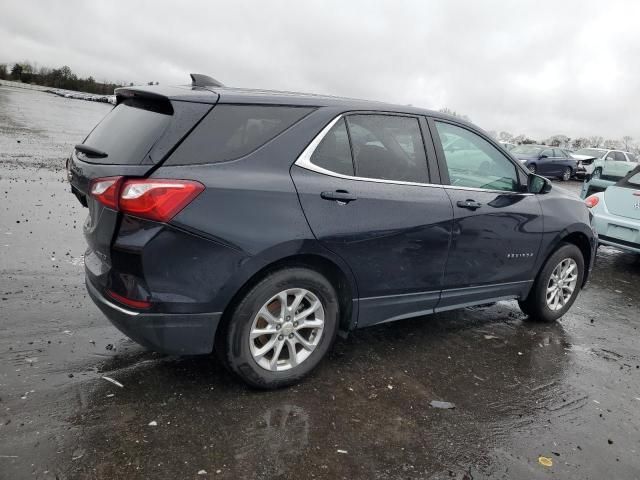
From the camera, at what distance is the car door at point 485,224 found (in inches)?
154

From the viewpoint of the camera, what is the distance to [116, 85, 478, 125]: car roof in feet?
9.98

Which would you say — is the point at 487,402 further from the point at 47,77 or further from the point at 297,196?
the point at 47,77

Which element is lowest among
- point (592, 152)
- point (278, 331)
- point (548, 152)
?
point (278, 331)

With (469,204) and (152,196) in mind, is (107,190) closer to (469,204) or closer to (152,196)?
(152,196)

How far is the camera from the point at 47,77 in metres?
108

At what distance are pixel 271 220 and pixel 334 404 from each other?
121 centimetres

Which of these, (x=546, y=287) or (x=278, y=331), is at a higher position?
(x=546, y=287)

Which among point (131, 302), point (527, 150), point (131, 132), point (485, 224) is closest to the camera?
point (131, 302)

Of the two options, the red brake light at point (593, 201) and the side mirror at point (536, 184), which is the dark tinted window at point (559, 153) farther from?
the side mirror at point (536, 184)

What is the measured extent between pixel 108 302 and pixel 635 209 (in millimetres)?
7180

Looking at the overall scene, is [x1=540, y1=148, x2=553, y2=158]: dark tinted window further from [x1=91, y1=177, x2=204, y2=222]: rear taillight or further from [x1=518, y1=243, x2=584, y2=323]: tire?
[x1=91, y1=177, x2=204, y2=222]: rear taillight

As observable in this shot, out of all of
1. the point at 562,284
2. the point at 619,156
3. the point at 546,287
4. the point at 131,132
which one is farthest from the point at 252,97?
the point at 619,156

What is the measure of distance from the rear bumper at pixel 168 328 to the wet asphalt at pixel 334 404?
0.38 metres

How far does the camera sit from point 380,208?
3424mm
